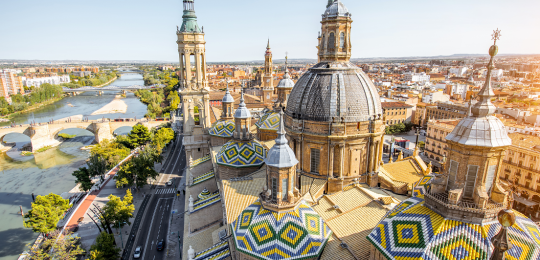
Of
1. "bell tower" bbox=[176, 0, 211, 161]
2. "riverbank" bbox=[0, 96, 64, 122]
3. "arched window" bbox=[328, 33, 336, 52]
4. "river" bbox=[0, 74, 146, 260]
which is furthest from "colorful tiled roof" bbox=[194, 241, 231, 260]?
"riverbank" bbox=[0, 96, 64, 122]

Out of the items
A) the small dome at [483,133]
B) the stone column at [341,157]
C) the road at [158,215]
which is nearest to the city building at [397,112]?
the road at [158,215]

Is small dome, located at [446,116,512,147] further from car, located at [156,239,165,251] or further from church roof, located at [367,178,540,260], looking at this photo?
car, located at [156,239,165,251]

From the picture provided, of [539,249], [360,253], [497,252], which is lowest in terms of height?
[360,253]

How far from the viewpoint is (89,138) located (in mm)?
66750

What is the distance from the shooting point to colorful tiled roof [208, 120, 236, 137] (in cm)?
3138

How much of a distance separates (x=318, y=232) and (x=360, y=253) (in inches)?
81.9

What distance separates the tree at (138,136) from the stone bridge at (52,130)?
13.5 metres

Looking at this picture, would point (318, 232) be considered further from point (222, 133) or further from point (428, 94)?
point (428, 94)

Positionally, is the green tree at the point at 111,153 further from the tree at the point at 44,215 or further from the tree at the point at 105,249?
the tree at the point at 105,249

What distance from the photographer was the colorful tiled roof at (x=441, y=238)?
9.69 meters

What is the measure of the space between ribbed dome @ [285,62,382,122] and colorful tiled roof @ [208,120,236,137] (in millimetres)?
13537

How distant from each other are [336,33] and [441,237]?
13.2 meters

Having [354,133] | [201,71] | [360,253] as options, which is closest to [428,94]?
[201,71]

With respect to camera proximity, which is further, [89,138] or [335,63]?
[89,138]
